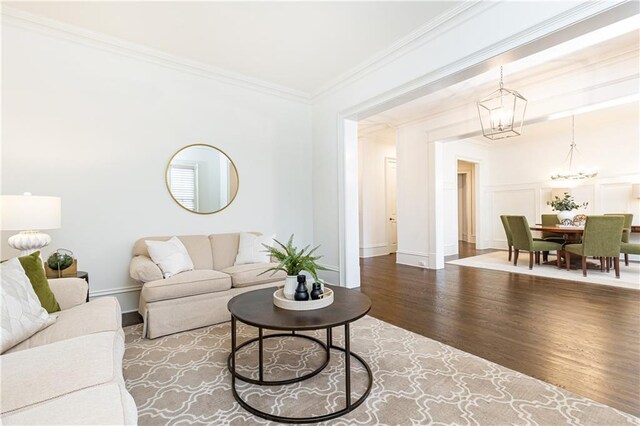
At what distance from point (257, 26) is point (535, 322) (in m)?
3.99

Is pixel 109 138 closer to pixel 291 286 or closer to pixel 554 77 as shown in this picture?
pixel 291 286

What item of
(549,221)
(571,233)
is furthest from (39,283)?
(549,221)

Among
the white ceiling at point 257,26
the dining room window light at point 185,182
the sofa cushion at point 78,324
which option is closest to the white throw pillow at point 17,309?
the sofa cushion at point 78,324

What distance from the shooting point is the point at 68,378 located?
1.08 meters

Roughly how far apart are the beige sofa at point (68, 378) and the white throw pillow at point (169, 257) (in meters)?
1.26

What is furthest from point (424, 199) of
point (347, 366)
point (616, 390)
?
point (347, 366)

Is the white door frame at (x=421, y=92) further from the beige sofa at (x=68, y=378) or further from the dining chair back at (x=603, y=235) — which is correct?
the beige sofa at (x=68, y=378)

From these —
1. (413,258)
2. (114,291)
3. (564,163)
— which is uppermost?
(564,163)

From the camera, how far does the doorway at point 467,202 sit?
904 centimetres

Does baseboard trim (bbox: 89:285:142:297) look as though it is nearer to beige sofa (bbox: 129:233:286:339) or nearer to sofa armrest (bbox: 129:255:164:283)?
beige sofa (bbox: 129:233:286:339)

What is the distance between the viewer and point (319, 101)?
4609 mm

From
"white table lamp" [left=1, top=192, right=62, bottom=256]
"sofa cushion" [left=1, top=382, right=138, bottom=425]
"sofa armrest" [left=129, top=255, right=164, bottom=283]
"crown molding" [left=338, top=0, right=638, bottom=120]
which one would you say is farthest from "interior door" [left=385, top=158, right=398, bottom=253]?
"sofa cushion" [left=1, top=382, right=138, bottom=425]

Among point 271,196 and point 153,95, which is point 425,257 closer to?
point 271,196

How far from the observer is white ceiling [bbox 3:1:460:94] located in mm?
2717
